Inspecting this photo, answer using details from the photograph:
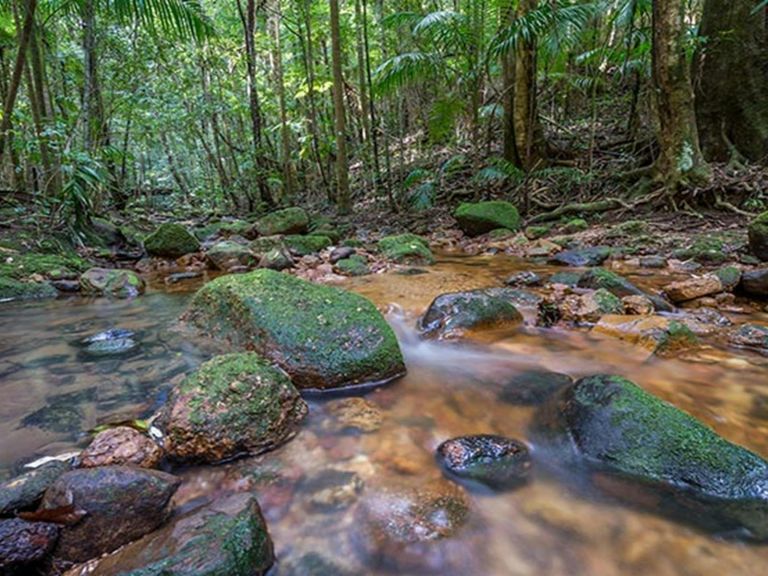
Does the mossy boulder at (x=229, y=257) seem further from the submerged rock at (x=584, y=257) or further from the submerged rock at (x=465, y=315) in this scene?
the submerged rock at (x=584, y=257)

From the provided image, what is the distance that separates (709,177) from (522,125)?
411 centimetres

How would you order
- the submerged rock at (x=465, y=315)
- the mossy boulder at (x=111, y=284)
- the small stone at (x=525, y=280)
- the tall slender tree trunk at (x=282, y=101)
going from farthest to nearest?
the tall slender tree trunk at (x=282, y=101) < the mossy boulder at (x=111, y=284) < the small stone at (x=525, y=280) < the submerged rock at (x=465, y=315)

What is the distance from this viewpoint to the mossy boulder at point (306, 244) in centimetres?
859

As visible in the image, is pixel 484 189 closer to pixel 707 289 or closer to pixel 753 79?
pixel 753 79

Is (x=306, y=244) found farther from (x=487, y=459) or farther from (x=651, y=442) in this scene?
(x=651, y=442)

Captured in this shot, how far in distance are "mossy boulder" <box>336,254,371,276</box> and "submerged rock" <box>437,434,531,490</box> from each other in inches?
183

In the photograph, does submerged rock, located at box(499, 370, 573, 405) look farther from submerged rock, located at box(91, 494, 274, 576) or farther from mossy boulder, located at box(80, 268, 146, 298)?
mossy boulder, located at box(80, 268, 146, 298)

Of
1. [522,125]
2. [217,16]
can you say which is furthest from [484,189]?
[217,16]

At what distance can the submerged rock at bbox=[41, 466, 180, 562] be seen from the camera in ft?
5.76

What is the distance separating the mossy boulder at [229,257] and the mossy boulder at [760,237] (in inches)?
271

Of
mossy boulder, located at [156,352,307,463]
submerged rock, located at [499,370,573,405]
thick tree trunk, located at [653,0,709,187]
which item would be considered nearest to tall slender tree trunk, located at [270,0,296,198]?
thick tree trunk, located at [653,0,709,187]

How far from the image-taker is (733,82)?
8211 millimetres

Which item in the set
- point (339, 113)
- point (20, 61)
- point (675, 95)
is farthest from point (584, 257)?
point (20, 61)

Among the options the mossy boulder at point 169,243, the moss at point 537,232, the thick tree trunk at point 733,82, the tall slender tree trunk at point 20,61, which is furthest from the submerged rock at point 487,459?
the thick tree trunk at point 733,82
